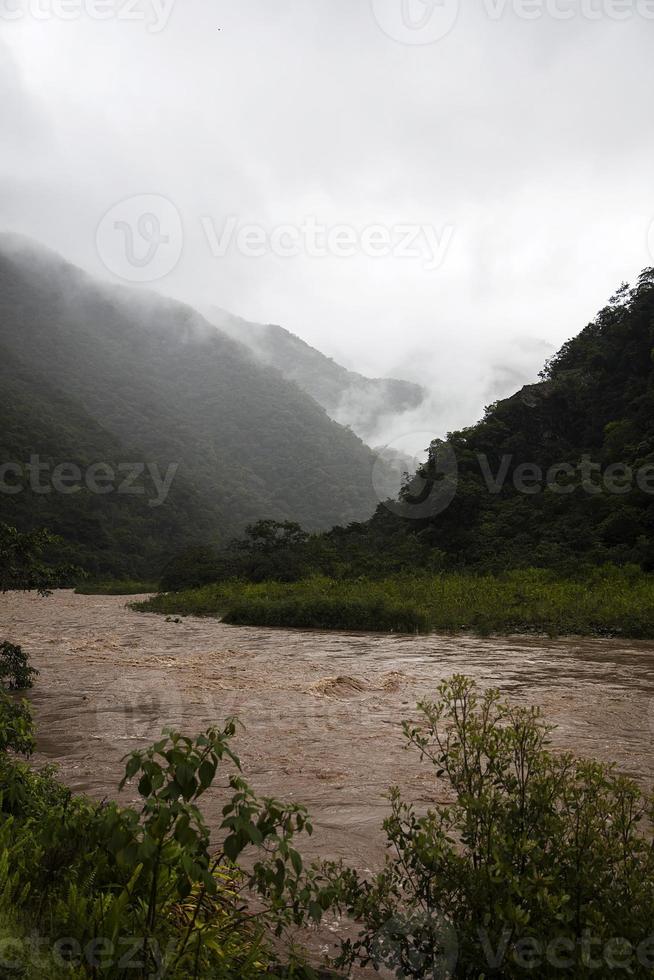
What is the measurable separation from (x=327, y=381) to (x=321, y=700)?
521ft

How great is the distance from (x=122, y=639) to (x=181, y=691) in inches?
295

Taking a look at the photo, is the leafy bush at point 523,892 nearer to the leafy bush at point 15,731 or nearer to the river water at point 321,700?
the river water at point 321,700

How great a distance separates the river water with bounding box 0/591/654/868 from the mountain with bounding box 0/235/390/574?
130ft

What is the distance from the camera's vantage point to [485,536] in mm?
29219

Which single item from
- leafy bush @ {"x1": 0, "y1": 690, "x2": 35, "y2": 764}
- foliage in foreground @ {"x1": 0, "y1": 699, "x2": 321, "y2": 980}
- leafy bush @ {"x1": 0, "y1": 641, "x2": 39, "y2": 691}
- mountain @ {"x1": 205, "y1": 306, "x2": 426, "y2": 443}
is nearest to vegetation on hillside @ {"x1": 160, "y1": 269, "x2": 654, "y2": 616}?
leafy bush @ {"x1": 0, "y1": 641, "x2": 39, "y2": 691}

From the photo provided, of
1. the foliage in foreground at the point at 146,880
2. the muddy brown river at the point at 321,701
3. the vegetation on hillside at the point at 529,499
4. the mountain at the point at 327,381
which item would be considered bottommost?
the muddy brown river at the point at 321,701

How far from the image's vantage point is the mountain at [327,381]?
15550cm

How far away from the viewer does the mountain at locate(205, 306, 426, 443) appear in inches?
6122

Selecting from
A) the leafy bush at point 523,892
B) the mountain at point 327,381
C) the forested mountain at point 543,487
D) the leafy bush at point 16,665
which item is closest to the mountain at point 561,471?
the forested mountain at point 543,487

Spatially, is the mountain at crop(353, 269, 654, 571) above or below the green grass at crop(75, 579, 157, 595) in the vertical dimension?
above

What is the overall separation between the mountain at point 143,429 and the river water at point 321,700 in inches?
1565

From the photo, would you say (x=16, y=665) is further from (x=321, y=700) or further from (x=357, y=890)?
(x=357, y=890)

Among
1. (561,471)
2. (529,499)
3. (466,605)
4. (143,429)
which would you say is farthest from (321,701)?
(143,429)

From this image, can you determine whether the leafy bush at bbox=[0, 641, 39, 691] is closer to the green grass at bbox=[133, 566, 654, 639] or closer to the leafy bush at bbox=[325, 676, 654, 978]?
the leafy bush at bbox=[325, 676, 654, 978]
